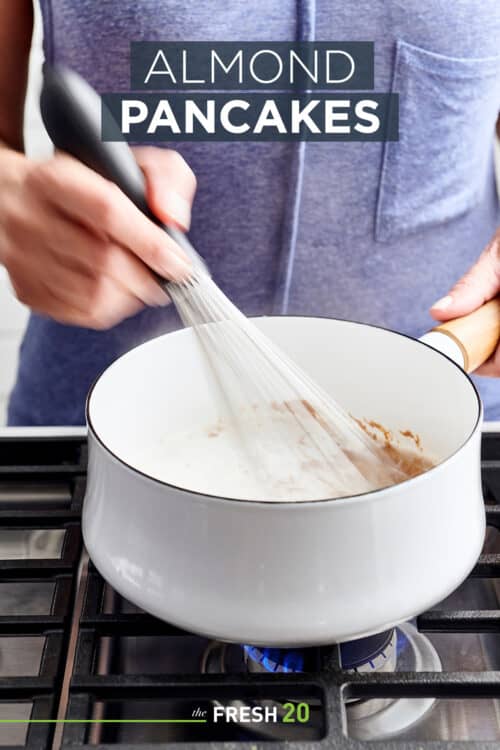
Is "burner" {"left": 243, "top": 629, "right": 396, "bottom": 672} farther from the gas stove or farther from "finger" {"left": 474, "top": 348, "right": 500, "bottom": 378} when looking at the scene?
"finger" {"left": 474, "top": 348, "right": 500, "bottom": 378}

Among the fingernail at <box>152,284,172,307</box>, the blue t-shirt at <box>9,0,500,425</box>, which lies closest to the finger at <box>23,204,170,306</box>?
the fingernail at <box>152,284,172,307</box>

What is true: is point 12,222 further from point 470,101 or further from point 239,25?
point 470,101

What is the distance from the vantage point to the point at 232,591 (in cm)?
25

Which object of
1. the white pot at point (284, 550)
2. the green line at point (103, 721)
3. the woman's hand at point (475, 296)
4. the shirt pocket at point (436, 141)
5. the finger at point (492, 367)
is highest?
the shirt pocket at point (436, 141)

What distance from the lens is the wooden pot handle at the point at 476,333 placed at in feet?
1.25

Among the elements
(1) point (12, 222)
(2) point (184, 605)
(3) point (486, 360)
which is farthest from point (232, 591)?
(1) point (12, 222)

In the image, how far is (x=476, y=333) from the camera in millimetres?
390

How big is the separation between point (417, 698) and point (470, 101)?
42 centimetres

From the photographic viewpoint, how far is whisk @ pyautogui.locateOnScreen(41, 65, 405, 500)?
1.16ft

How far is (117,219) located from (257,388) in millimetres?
100

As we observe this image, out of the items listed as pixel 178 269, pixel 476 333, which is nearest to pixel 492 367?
pixel 476 333

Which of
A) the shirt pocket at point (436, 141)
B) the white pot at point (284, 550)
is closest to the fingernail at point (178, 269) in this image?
the white pot at point (284, 550)

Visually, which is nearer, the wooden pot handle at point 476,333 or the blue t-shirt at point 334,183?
the wooden pot handle at point 476,333

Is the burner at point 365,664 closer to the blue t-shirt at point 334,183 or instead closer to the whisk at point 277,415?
the whisk at point 277,415
